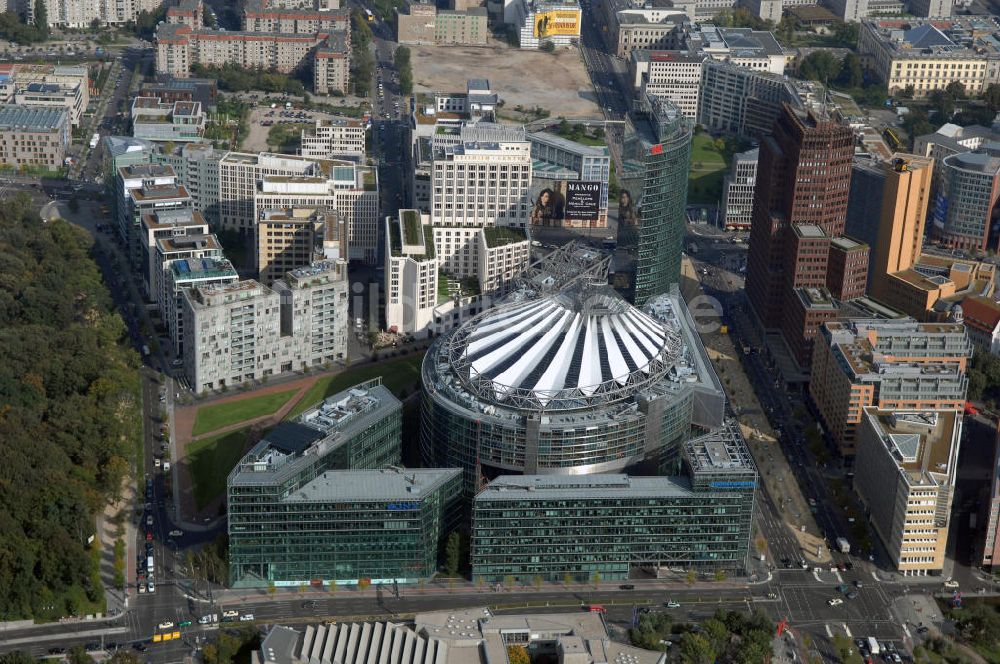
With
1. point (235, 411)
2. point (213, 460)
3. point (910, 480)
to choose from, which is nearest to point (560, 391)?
point (910, 480)

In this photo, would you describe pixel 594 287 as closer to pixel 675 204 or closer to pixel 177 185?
pixel 675 204

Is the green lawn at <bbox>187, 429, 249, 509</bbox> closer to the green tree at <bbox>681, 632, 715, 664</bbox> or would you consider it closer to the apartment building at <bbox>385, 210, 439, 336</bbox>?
the apartment building at <bbox>385, 210, 439, 336</bbox>

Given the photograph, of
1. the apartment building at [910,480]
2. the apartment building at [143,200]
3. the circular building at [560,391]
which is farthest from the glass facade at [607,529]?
the apartment building at [143,200]

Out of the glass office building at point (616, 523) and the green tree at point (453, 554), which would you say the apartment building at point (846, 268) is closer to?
the glass office building at point (616, 523)

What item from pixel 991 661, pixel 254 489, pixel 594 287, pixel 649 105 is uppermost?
pixel 649 105

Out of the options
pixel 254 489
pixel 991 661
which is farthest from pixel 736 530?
pixel 254 489

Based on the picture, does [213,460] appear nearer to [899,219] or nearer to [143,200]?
[143,200]
